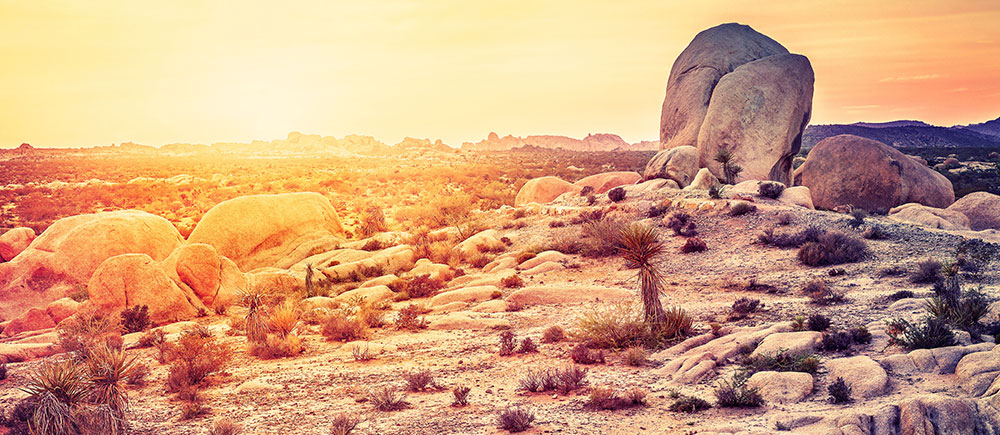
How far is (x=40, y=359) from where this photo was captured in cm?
1071

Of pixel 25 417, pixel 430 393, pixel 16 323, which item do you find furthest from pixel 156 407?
pixel 16 323

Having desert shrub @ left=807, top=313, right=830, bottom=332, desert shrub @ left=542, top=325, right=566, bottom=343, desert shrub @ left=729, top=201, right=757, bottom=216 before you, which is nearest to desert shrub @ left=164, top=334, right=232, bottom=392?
desert shrub @ left=542, top=325, right=566, bottom=343

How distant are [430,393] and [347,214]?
24152 mm

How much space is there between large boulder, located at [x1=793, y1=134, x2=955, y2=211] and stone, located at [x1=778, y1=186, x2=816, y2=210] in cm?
359

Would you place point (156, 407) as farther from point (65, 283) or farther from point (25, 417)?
point (65, 283)

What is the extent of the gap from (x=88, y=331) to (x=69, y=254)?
209 inches

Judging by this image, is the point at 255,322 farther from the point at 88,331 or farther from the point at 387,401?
the point at 387,401

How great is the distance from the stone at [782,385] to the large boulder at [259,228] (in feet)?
54.6

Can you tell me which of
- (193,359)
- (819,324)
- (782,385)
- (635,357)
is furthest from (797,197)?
(193,359)

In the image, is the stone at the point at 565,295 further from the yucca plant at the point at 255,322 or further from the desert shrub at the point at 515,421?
the desert shrub at the point at 515,421

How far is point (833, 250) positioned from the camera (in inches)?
549

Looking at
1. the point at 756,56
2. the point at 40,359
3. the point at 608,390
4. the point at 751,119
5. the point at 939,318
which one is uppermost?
the point at 756,56

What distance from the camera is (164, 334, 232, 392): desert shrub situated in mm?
9023

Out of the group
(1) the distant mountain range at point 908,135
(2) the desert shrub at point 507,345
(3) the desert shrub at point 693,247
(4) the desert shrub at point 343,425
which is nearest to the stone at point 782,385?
(2) the desert shrub at point 507,345
